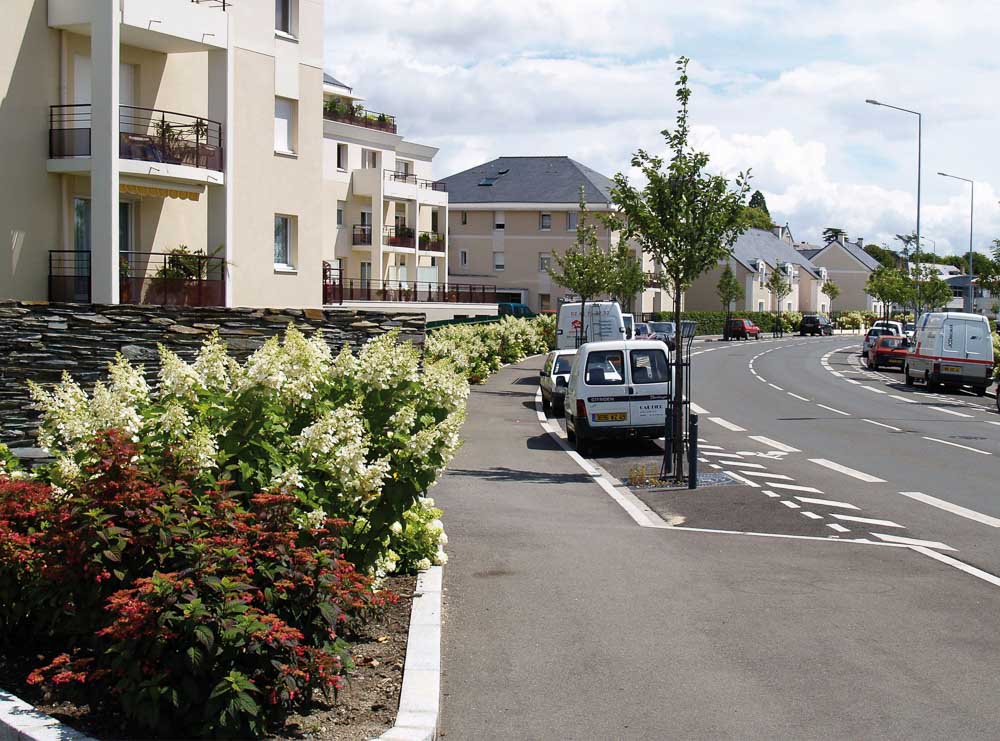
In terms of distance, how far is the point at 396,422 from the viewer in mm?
7227

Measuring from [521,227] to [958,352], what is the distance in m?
56.7

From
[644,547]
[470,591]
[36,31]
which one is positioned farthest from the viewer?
[36,31]

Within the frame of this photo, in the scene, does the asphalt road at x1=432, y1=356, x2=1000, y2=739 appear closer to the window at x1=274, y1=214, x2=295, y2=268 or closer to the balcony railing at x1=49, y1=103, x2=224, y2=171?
the balcony railing at x1=49, y1=103, x2=224, y2=171

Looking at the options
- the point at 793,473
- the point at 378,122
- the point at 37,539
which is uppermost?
the point at 378,122

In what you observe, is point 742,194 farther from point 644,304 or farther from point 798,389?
point 644,304

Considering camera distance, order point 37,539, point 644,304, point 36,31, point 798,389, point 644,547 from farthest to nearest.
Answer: point 644,304 < point 798,389 < point 36,31 < point 644,547 < point 37,539

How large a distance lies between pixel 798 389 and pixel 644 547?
28.4 meters

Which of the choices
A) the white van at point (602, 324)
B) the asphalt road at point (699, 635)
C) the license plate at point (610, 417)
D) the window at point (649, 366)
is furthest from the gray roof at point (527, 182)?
the asphalt road at point (699, 635)

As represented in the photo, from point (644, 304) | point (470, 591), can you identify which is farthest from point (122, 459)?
A: point (644, 304)

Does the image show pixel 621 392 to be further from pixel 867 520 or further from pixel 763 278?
pixel 763 278

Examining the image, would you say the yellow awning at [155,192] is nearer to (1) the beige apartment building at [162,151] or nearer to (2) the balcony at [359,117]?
(1) the beige apartment building at [162,151]

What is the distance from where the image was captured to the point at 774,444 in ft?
71.9

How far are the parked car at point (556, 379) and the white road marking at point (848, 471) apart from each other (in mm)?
8309

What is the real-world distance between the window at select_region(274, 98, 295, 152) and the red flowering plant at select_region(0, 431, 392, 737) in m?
20.3
